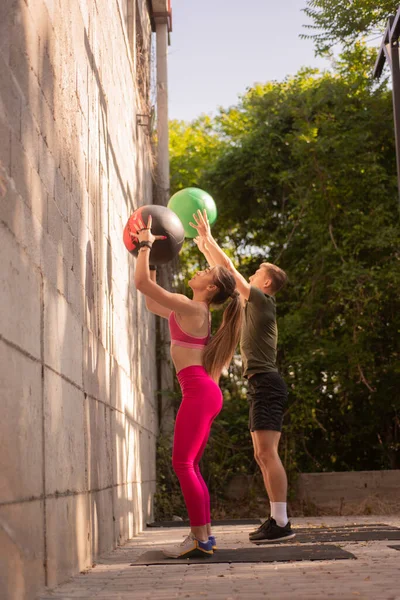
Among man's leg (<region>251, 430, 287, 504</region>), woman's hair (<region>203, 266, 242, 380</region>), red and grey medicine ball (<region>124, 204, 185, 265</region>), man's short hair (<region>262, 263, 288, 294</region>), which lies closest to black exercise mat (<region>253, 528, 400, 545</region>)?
man's leg (<region>251, 430, 287, 504</region>)

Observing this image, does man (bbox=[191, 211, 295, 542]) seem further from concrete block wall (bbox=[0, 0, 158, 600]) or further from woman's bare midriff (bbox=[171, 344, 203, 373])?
Result: woman's bare midriff (bbox=[171, 344, 203, 373])

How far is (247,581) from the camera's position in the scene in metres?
3.43

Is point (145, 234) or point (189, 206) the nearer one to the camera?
point (145, 234)

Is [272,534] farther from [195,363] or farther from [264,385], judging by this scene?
[195,363]

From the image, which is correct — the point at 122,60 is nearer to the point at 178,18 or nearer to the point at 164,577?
the point at 164,577

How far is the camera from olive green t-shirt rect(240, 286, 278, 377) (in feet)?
18.7

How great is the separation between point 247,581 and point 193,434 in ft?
3.46

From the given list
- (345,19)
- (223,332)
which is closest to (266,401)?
(223,332)

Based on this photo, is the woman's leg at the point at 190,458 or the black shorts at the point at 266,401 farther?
the black shorts at the point at 266,401

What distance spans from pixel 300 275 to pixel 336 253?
28.4 inches

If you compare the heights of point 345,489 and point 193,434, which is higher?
point 193,434

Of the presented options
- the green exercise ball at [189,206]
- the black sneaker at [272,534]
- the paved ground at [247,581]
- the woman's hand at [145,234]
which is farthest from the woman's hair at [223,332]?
the green exercise ball at [189,206]

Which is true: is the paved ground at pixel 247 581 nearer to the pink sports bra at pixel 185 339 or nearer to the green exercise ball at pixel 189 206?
the pink sports bra at pixel 185 339

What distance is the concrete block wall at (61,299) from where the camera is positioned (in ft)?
9.22
